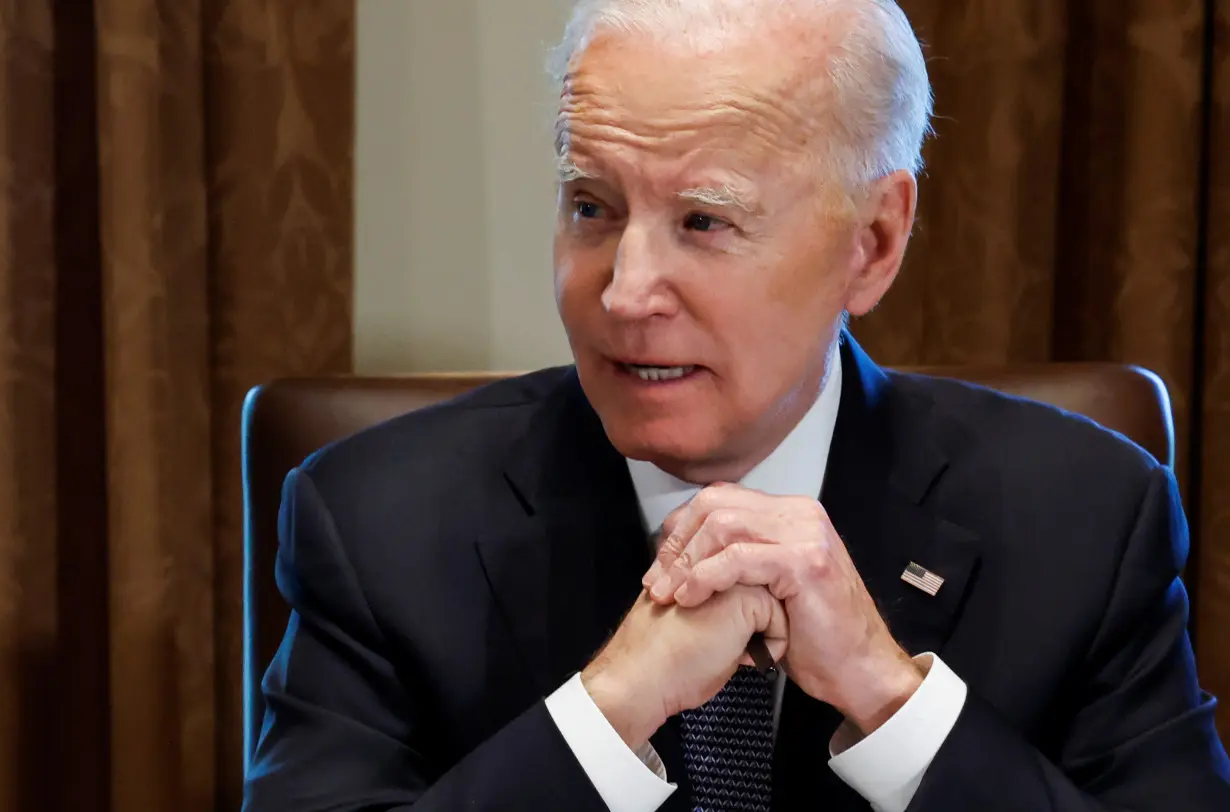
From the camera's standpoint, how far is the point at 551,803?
3.55ft

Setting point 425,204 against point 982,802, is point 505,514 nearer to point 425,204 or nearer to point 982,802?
point 982,802

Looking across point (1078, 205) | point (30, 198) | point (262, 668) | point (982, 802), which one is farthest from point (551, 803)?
point (1078, 205)

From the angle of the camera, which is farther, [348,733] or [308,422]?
[308,422]

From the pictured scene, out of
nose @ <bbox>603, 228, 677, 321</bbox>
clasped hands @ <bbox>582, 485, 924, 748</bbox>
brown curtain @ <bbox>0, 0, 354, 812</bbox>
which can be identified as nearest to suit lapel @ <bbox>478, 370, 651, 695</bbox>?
clasped hands @ <bbox>582, 485, 924, 748</bbox>

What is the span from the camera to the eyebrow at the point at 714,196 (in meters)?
1.11

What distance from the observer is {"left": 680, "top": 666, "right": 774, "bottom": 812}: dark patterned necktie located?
121 cm

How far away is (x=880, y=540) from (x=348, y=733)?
1.93 ft

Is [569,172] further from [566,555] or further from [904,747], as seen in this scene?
[904,747]

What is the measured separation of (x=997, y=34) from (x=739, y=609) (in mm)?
1254

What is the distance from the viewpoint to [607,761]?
109 centimetres

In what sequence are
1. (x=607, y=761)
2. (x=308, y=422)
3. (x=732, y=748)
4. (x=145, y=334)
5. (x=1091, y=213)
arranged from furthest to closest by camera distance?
(x=1091, y=213)
(x=145, y=334)
(x=308, y=422)
(x=732, y=748)
(x=607, y=761)

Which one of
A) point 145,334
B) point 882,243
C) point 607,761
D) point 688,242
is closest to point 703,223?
point 688,242

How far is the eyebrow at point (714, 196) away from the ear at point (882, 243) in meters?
0.20

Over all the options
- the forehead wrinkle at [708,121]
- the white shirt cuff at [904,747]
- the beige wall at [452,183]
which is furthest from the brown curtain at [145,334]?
the white shirt cuff at [904,747]
